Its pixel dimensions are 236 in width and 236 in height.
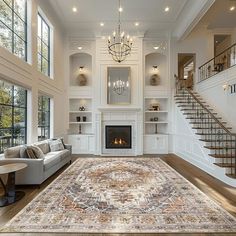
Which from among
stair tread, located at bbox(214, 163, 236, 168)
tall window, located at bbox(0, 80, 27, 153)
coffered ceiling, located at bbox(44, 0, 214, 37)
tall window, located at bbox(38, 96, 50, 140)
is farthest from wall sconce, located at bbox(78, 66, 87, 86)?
stair tread, located at bbox(214, 163, 236, 168)

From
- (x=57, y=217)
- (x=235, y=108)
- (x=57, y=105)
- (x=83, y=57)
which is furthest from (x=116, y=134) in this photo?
(x=57, y=217)

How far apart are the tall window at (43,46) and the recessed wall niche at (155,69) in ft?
15.4

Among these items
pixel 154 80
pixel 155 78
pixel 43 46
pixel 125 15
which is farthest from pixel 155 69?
pixel 43 46

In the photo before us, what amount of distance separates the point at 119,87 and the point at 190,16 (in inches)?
156

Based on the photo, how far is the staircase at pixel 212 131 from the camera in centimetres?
528

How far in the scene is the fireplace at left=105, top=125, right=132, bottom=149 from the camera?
9070 mm

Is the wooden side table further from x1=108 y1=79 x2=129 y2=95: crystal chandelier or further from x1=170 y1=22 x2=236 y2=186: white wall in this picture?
x1=108 y1=79 x2=129 y2=95: crystal chandelier

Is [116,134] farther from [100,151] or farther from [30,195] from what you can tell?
[30,195]

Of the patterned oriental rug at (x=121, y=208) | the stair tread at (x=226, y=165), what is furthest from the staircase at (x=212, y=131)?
the patterned oriental rug at (x=121, y=208)

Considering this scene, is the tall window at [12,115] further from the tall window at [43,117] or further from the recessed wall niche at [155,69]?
the recessed wall niche at [155,69]

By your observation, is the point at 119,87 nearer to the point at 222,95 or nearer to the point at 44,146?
the point at 222,95

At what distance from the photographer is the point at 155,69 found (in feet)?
32.2

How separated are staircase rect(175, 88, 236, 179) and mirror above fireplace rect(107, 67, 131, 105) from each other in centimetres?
234

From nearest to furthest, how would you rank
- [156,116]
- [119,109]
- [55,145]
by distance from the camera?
1. [55,145]
2. [119,109]
3. [156,116]
